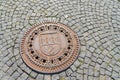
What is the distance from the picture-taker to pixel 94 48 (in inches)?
170

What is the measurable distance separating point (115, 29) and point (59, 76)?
6.32ft

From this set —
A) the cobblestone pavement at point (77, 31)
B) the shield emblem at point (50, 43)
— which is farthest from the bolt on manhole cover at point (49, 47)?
the cobblestone pavement at point (77, 31)

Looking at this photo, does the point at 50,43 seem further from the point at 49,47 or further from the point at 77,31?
the point at 77,31

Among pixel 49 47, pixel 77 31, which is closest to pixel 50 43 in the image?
pixel 49 47

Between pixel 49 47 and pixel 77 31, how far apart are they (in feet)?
2.84

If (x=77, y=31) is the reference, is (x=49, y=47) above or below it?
below

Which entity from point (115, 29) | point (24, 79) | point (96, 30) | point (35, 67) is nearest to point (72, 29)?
point (96, 30)

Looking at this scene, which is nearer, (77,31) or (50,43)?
(50,43)

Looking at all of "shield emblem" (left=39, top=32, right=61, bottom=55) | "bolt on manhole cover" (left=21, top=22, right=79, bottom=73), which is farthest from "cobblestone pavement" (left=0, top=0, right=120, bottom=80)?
"shield emblem" (left=39, top=32, right=61, bottom=55)

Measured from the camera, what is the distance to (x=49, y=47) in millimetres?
4293

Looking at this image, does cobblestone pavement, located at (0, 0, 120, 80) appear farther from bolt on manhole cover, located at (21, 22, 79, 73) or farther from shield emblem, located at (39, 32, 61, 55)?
shield emblem, located at (39, 32, 61, 55)

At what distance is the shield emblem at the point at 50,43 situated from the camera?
424 centimetres

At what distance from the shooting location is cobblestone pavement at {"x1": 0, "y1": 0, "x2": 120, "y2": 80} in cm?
394

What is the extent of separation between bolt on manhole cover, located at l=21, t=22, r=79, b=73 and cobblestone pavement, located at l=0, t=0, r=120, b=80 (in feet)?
0.44
